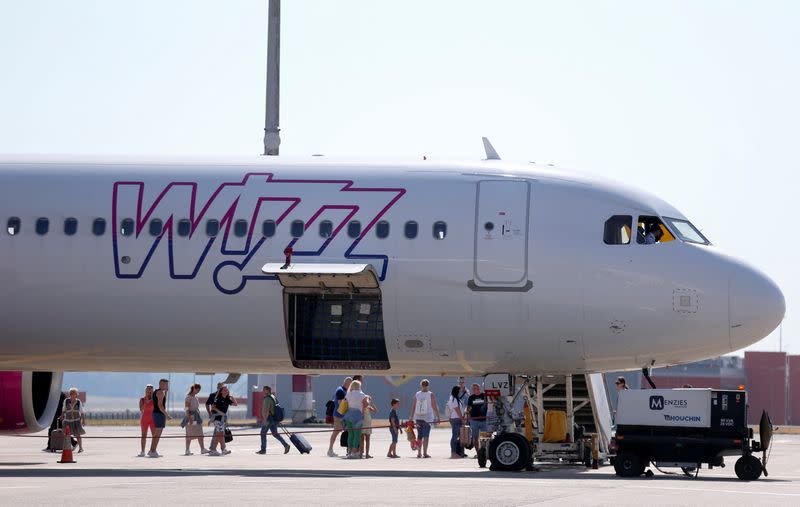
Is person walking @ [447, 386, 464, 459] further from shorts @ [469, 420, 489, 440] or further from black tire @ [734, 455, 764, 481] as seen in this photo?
black tire @ [734, 455, 764, 481]

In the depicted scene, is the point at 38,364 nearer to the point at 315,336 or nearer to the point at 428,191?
the point at 315,336

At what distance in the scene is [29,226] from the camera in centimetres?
2331

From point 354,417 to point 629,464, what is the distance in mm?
7744

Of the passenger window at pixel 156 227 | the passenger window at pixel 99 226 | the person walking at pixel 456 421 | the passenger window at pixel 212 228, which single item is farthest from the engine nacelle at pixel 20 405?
the person walking at pixel 456 421

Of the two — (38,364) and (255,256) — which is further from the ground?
(255,256)

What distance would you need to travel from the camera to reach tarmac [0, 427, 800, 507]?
1683 cm

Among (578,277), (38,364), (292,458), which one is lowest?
(292,458)

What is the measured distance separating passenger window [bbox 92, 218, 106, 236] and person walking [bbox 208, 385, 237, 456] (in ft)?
23.0

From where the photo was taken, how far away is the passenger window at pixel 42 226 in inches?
917

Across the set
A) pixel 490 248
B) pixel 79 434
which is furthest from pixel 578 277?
pixel 79 434

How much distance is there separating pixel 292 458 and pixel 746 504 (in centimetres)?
1386

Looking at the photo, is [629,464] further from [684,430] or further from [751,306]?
[751,306]

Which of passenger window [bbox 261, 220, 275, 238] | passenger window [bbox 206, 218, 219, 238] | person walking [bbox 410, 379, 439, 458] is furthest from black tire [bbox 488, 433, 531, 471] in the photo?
person walking [bbox 410, 379, 439, 458]

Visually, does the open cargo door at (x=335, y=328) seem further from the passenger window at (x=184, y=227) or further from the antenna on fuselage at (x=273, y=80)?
the antenna on fuselage at (x=273, y=80)
